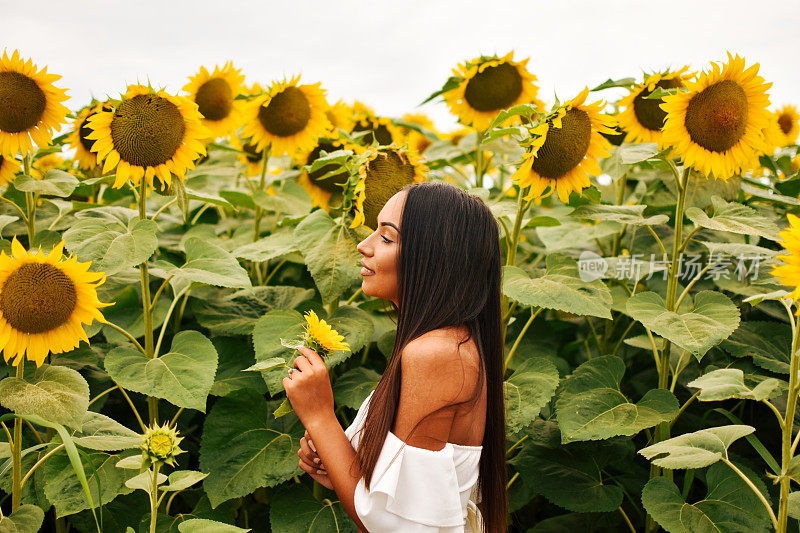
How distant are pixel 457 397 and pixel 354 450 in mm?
227

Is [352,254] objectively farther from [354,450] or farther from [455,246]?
[354,450]

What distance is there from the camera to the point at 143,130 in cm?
181

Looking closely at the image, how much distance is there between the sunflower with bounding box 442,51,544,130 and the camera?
2.62 meters

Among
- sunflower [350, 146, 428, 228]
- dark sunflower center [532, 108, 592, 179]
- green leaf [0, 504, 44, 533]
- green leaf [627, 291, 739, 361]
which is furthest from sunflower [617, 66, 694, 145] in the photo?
green leaf [0, 504, 44, 533]

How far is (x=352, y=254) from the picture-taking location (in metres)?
1.93

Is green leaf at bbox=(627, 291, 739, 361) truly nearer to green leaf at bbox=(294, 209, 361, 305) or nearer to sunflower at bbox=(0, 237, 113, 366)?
green leaf at bbox=(294, 209, 361, 305)

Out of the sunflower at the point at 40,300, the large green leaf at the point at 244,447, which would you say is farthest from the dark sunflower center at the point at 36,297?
the large green leaf at the point at 244,447

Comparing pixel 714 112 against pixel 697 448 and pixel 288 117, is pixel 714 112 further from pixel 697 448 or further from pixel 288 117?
pixel 288 117

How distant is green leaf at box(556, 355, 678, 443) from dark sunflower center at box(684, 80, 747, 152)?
2.12ft

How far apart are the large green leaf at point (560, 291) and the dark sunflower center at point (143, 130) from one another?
930 mm

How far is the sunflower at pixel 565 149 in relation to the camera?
6.22 feet

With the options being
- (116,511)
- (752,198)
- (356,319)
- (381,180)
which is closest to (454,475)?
(356,319)

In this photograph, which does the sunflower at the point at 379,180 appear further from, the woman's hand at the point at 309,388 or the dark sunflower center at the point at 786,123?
the dark sunflower center at the point at 786,123

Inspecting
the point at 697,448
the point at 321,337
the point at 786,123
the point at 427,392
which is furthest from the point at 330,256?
the point at 786,123
